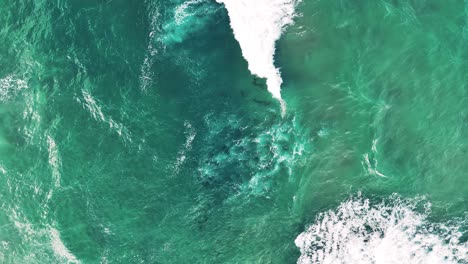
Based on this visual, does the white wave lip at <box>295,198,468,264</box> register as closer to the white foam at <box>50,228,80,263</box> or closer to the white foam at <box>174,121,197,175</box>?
the white foam at <box>174,121,197,175</box>

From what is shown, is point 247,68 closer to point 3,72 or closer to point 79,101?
point 79,101

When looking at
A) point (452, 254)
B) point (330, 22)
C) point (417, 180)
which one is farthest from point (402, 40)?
point (452, 254)

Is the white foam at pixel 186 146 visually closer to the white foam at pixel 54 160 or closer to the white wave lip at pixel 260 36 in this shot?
the white wave lip at pixel 260 36

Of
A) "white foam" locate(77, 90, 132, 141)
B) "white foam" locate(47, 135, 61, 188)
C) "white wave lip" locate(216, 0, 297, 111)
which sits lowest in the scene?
"white foam" locate(47, 135, 61, 188)

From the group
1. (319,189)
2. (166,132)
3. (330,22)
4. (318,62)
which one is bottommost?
(319,189)

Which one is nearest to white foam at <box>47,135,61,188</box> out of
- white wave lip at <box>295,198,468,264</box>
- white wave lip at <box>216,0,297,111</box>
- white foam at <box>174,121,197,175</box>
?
white foam at <box>174,121,197,175</box>
